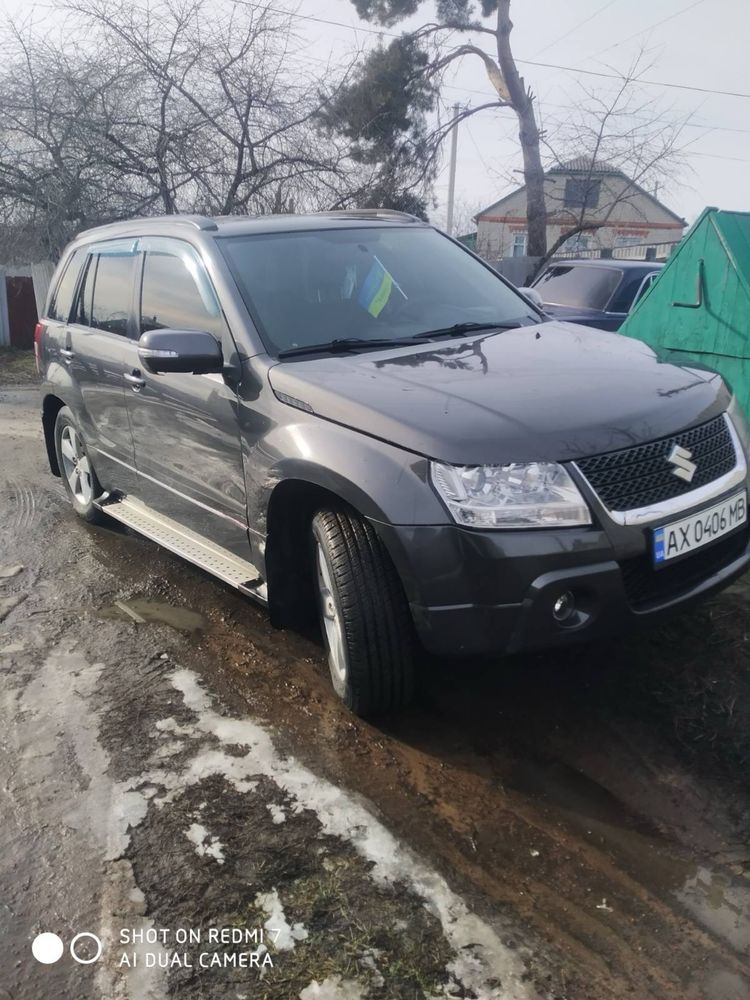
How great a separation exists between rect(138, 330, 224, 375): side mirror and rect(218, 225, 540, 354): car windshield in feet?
0.78

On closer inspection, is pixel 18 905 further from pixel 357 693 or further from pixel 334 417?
pixel 334 417

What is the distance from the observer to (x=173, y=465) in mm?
4133

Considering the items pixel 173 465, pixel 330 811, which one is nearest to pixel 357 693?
pixel 330 811

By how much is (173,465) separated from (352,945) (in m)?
2.50

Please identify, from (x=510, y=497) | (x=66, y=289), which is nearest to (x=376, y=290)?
(x=510, y=497)

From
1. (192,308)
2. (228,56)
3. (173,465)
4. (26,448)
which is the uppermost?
(228,56)

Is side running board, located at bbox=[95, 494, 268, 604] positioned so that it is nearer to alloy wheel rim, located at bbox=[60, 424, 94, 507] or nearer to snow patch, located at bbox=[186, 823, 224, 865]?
alloy wheel rim, located at bbox=[60, 424, 94, 507]

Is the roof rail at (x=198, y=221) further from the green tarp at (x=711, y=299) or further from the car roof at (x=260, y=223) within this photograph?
the green tarp at (x=711, y=299)

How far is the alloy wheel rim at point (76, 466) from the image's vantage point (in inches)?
219

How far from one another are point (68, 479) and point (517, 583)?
166 inches

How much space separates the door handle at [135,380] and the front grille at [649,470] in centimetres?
242

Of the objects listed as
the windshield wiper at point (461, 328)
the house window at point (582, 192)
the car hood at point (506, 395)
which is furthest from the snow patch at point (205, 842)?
the house window at point (582, 192)

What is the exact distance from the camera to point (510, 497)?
2.67m

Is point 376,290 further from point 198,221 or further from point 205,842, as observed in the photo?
point 205,842
